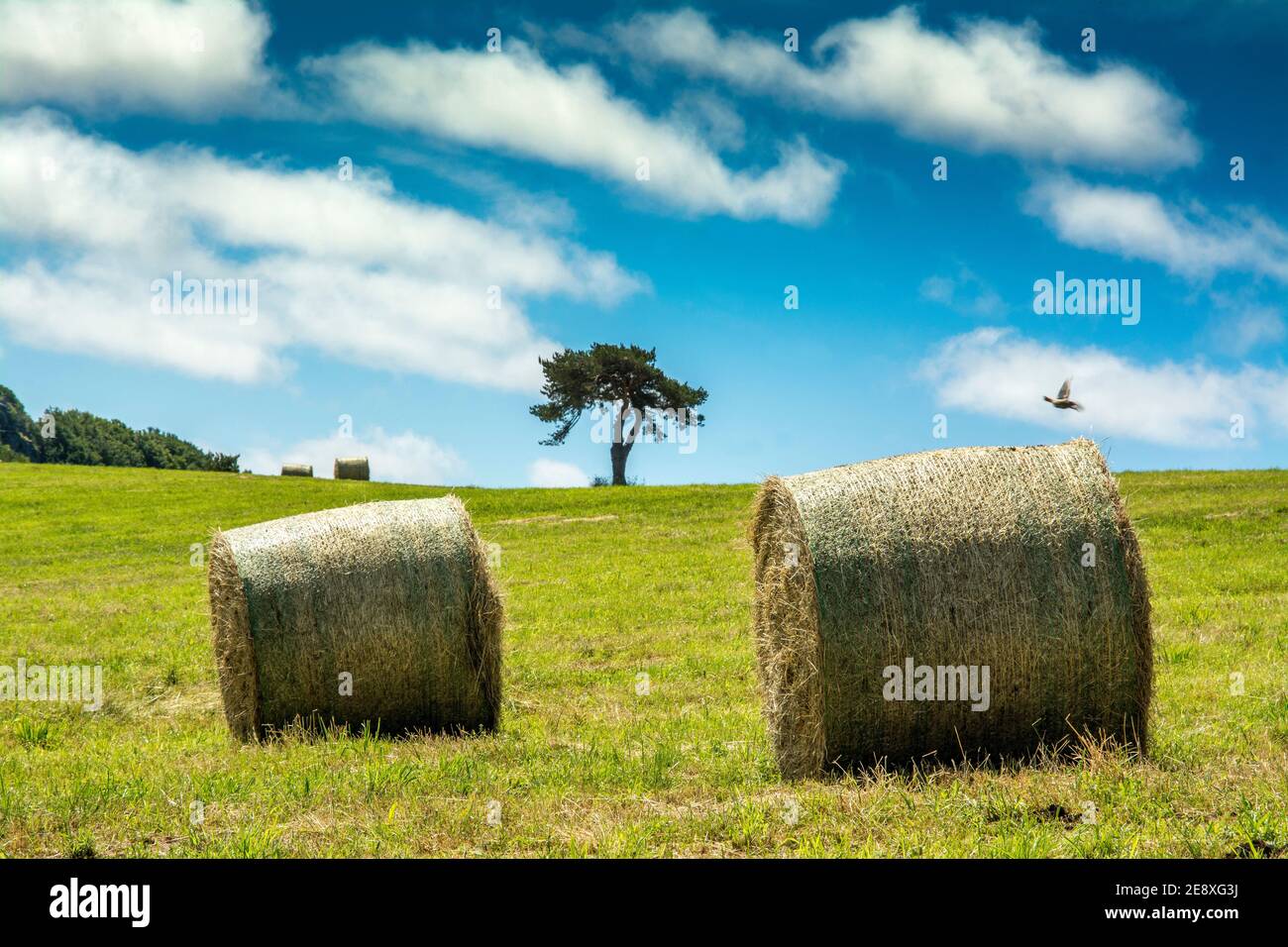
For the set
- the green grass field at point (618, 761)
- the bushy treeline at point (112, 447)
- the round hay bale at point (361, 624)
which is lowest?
the green grass field at point (618, 761)

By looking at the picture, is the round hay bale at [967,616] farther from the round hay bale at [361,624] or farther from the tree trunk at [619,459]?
the tree trunk at [619,459]

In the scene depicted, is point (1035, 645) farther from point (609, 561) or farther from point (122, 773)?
point (609, 561)

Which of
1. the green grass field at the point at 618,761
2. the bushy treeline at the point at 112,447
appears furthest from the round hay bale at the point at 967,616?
the bushy treeline at the point at 112,447

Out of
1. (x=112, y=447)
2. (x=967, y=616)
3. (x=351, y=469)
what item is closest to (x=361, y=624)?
(x=967, y=616)

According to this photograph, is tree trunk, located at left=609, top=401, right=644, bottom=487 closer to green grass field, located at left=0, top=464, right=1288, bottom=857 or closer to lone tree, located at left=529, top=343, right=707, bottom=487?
lone tree, located at left=529, top=343, right=707, bottom=487

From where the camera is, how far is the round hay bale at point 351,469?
62781mm

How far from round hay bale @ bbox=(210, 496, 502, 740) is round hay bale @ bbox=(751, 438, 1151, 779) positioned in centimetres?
401

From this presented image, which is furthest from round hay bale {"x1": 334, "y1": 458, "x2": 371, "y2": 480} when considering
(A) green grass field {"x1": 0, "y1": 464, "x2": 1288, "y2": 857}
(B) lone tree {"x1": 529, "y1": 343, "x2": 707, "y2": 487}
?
(A) green grass field {"x1": 0, "y1": 464, "x2": 1288, "y2": 857}

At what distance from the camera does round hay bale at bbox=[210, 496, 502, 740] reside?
37.4 feet

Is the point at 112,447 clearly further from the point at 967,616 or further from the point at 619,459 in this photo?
the point at 967,616

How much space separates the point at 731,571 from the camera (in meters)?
25.6

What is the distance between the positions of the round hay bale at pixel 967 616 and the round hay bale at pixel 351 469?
5638 cm
